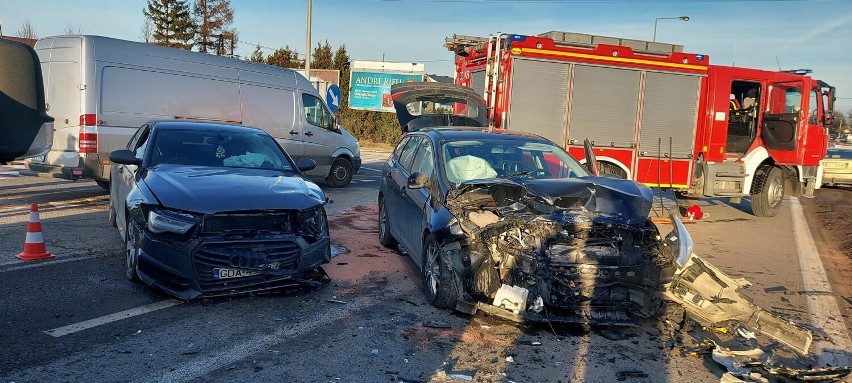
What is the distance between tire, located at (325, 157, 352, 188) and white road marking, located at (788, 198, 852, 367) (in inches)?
350

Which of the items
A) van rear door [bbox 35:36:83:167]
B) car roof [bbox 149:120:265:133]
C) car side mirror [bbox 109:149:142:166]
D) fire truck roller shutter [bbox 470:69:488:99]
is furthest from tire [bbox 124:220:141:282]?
fire truck roller shutter [bbox 470:69:488:99]

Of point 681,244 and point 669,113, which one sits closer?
point 681,244

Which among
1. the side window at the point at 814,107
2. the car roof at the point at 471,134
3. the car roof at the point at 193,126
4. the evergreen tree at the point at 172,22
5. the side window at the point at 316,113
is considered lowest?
the car roof at the point at 193,126

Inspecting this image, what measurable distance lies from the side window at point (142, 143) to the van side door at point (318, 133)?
19.3ft

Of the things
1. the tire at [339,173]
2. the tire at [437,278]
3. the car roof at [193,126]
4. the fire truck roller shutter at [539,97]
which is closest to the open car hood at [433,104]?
the fire truck roller shutter at [539,97]

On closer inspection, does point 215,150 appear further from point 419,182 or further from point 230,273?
point 419,182

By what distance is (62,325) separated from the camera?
471 cm

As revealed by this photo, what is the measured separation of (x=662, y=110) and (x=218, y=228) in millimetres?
9123

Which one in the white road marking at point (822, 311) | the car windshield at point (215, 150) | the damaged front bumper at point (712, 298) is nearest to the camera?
the white road marking at point (822, 311)

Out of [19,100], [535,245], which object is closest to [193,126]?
[19,100]

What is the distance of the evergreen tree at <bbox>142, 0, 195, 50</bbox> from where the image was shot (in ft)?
141

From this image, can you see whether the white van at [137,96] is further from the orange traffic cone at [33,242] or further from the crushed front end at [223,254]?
the crushed front end at [223,254]

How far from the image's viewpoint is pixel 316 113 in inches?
539

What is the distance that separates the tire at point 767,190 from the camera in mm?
12758
